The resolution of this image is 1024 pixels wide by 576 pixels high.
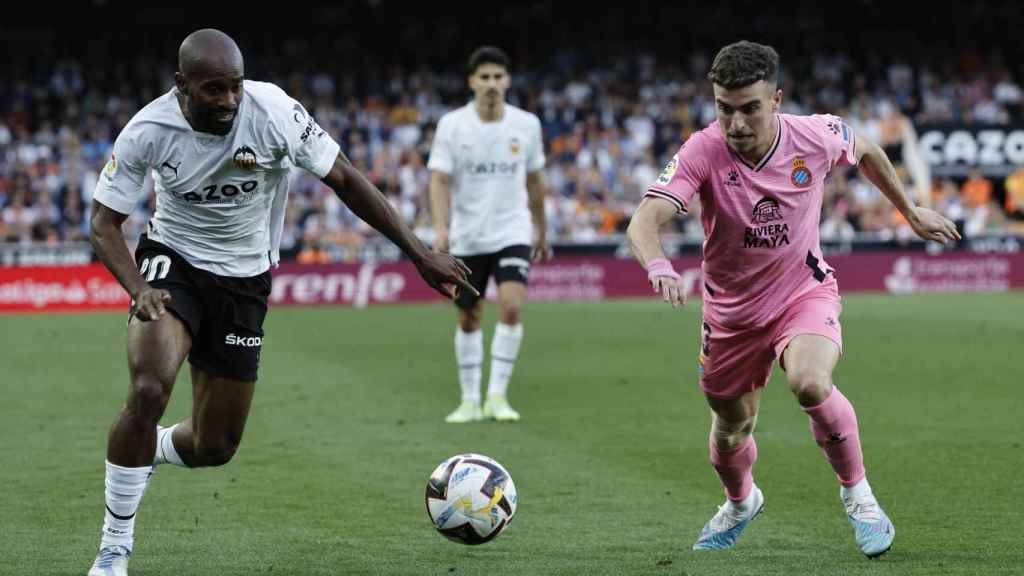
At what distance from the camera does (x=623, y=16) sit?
3834cm

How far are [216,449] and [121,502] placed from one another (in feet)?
2.72

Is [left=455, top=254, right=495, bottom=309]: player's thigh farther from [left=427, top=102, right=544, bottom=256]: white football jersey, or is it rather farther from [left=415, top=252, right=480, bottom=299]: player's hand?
[left=415, top=252, right=480, bottom=299]: player's hand

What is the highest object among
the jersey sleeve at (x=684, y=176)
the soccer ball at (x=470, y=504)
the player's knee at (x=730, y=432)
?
the jersey sleeve at (x=684, y=176)

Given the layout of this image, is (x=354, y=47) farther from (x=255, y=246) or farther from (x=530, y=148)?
(x=255, y=246)

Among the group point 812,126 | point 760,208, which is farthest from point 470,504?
point 812,126

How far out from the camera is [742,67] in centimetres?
621

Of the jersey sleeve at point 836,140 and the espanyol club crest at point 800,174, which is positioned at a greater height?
the jersey sleeve at point 836,140

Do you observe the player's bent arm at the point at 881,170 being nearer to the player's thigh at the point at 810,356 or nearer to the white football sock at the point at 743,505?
the player's thigh at the point at 810,356

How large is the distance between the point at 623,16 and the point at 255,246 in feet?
107

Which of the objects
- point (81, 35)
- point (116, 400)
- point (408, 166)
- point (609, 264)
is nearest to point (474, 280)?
point (116, 400)

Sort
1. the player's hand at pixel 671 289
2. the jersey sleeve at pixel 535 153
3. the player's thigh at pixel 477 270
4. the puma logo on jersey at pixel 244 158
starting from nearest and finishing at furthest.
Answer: the player's hand at pixel 671 289
the puma logo on jersey at pixel 244 158
the player's thigh at pixel 477 270
the jersey sleeve at pixel 535 153

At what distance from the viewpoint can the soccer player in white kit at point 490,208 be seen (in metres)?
11.6

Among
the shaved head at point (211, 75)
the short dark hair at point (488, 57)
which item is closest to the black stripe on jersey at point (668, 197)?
the shaved head at point (211, 75)

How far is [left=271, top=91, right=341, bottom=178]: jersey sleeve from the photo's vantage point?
6.21 metres
